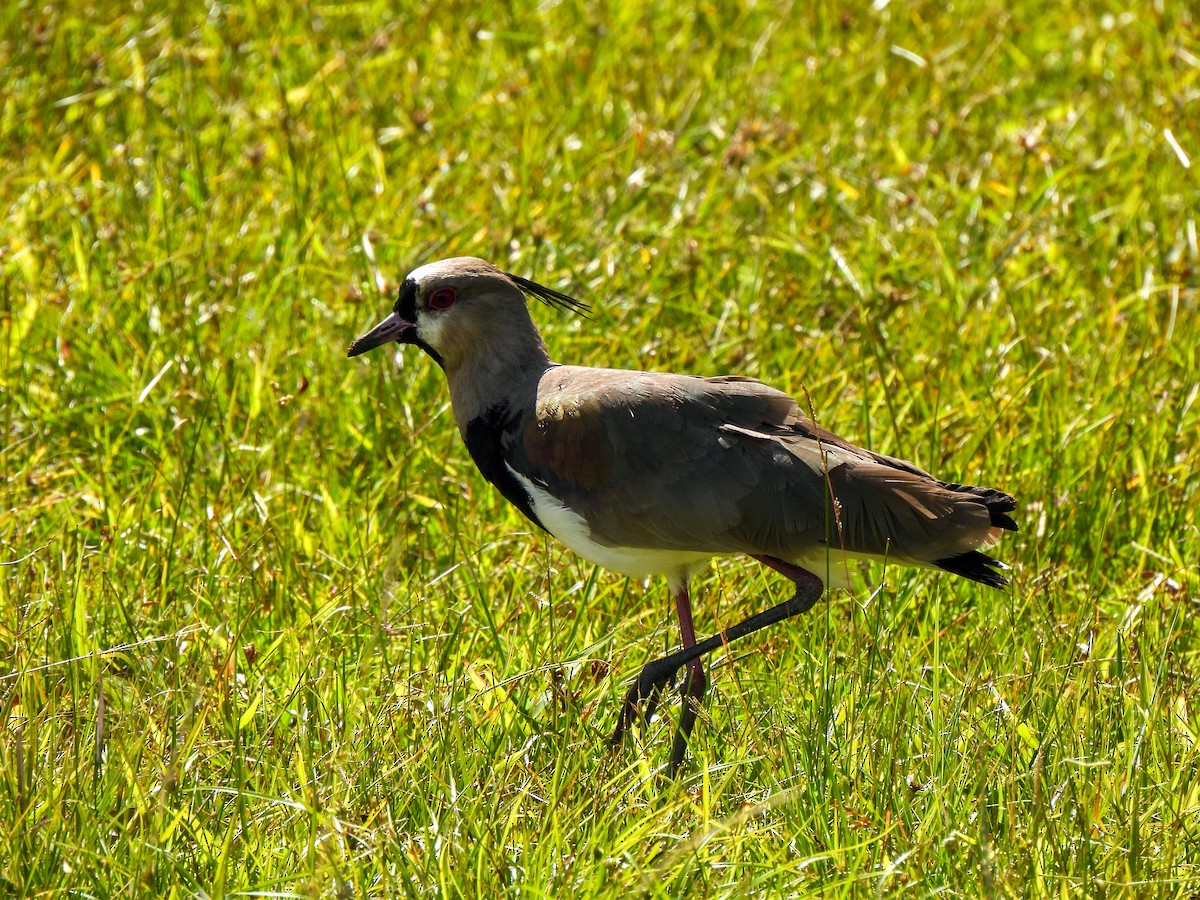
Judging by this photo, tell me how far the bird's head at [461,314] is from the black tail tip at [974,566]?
1248 millimetres

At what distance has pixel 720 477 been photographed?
388cm

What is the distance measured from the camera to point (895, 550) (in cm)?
381

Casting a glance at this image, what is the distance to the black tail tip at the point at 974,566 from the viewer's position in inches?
151

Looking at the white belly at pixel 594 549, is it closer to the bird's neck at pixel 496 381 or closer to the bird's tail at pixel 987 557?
the bird's neck at pixel 496 381

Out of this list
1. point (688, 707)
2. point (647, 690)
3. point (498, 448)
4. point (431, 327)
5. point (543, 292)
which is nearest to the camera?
point (688, 707)

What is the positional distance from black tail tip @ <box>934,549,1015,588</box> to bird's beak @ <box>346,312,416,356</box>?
5.03 ft

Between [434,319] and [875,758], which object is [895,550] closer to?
[875,758]

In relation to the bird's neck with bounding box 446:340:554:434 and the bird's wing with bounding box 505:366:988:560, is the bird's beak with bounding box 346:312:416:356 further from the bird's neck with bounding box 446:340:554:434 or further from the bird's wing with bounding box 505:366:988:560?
the bird's wing with bounding box 505:366:988:560

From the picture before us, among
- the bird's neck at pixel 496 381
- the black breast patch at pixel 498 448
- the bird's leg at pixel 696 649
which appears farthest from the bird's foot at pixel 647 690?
the bird's neck at pixel 496 381

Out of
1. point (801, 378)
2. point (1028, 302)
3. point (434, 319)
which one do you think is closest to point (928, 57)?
point (1028, 302)

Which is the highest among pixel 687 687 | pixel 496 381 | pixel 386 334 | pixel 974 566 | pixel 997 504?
pixel 386 334

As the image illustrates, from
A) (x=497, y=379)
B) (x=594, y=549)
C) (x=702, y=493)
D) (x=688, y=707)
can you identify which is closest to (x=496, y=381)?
(x=497, y=379)

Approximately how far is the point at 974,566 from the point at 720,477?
0.65 metres

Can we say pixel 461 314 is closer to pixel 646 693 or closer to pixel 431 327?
pixel 431 327
